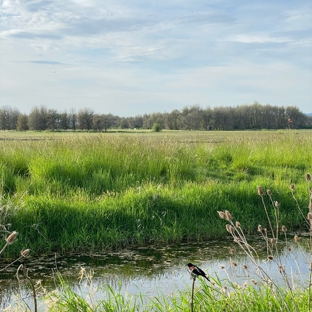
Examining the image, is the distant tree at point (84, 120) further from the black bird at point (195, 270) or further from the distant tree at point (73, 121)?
the black bird at point (195, 270)

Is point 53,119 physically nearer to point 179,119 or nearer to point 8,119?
point 8,119

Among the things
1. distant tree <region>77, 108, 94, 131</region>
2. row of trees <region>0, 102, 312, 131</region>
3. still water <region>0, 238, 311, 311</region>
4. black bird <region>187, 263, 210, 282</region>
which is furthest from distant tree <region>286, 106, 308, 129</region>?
black bird <region>187, 263, 210, 282</region>

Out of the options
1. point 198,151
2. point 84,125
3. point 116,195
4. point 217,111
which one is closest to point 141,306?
point 116,195

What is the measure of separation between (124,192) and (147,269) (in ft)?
9.93

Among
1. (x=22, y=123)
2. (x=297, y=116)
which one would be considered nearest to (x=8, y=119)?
(x=22, y=123)

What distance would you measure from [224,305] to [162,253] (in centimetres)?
307

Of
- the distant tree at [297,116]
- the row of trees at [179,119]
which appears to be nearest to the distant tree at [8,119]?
the row of trees at [179,119]

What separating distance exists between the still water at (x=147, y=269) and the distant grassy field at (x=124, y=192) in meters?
0.44

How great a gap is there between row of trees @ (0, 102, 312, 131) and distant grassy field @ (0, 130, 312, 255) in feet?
153

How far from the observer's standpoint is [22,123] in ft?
212

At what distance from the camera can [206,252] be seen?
637 cm

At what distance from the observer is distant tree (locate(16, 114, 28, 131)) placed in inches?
2539

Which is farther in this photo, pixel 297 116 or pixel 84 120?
pixel 297 116

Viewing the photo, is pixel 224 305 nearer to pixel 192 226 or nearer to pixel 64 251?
pixel 64 251
